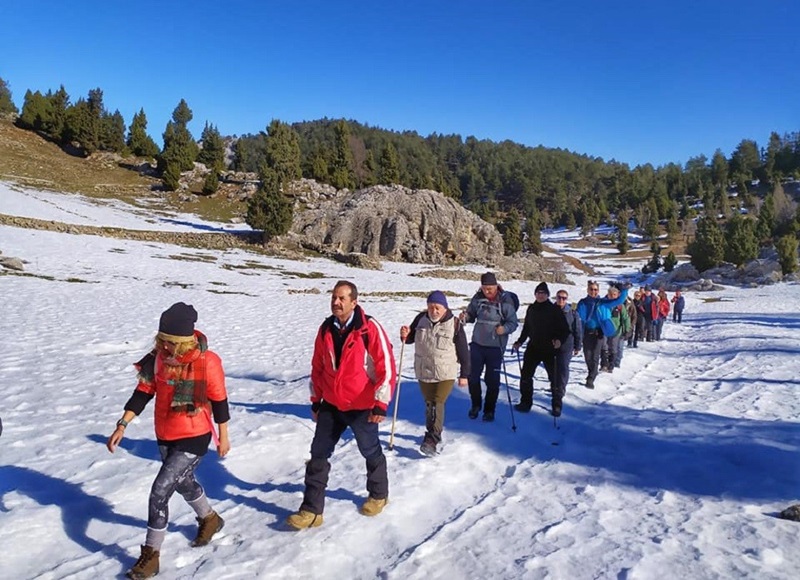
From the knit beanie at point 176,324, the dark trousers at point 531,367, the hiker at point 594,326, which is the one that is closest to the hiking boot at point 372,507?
the knit beanie at point 176,324

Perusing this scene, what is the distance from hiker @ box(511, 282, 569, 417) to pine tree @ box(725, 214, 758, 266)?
75.1 meters

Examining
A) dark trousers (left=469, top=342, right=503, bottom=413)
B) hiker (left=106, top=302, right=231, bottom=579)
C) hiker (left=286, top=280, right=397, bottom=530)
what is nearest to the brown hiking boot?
hiker (left=106, top=302, right=231, bottom=579)

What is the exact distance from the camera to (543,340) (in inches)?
321

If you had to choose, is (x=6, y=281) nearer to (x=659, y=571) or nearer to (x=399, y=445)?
(x=399, y=445)

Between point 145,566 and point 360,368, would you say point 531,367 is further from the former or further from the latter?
point 145,566

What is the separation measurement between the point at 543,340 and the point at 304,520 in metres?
4.91

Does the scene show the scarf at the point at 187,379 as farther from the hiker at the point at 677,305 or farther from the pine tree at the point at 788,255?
the pine tree at the point at 788,255

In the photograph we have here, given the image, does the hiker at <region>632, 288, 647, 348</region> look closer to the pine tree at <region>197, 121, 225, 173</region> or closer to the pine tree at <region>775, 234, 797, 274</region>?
the pine tree at <region>775, 234, 797, 274</region>

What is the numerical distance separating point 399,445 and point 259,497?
2.15 m

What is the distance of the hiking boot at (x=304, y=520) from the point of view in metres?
Result: 4.62

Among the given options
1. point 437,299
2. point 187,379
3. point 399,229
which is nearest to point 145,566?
point 187,379

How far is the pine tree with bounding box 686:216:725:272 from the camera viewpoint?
6944cm

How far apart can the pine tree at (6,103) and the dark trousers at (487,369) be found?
114m

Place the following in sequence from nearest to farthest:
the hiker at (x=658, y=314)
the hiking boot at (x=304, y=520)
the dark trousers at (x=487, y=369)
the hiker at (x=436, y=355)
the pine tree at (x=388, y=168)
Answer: the hiking boot at (x=304, y=520)
the hiker at (x=436, y=355)
the dark trousers at (x=487, y=369)
the hiker at (x=658, y=314)
the pine tree at (x=388, y=168)
